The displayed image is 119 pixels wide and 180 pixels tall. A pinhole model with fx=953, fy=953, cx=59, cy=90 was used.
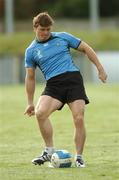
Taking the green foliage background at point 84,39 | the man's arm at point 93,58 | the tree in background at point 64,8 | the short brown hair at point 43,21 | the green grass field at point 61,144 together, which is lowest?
the green grass field at point 61,144

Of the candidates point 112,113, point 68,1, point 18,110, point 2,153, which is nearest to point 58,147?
point 2,153

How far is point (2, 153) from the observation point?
14773mm

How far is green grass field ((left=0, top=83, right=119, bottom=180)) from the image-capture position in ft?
39.4

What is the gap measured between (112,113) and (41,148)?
365 inches

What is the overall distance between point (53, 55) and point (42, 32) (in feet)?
1.19

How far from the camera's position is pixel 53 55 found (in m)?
13.0

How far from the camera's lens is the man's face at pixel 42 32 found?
42.0 ft

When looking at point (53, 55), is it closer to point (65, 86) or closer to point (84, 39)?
point (65, 86)

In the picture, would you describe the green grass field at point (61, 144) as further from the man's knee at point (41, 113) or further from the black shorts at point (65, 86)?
the black shorts at point (65, 86)

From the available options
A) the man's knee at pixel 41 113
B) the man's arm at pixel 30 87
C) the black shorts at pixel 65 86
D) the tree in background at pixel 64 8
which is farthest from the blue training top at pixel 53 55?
the tree in background at pixel 64 8

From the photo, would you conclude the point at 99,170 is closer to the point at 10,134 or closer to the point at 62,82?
the point at 62,82

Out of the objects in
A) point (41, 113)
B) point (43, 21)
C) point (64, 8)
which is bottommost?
point (41, 113)

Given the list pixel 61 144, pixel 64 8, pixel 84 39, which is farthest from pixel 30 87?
pixel 64 8

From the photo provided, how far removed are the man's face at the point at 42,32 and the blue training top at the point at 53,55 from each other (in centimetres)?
11
